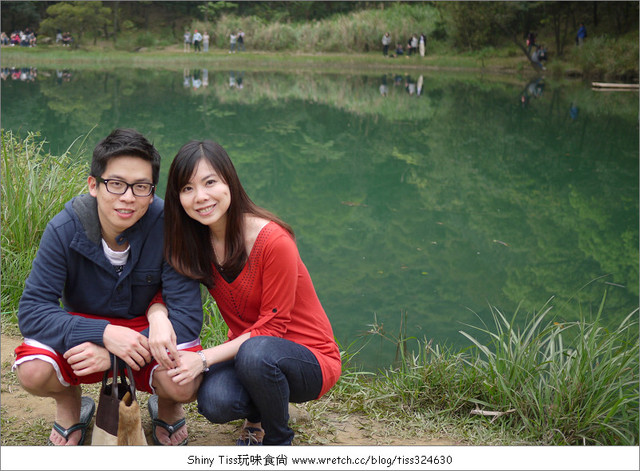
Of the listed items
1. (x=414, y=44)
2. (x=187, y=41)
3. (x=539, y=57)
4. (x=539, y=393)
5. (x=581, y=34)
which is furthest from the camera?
(x=187, y=41)

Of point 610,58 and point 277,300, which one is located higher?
point 610,58

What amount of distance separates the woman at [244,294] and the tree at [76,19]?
2422 centimetres

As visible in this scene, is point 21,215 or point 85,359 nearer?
point 85,359

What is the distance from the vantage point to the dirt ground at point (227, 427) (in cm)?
195

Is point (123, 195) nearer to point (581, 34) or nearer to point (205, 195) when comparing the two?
point (205, 195)

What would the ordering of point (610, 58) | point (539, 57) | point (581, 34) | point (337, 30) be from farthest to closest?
point (337, 30) → point (539, 57) → point (581, 34) → point (610, 58)

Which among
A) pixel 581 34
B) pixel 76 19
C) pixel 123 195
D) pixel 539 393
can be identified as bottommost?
pixel 539 393

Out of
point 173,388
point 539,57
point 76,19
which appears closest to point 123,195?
point 173,388

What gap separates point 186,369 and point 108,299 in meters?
0.33

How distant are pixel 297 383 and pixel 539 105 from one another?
517 inches

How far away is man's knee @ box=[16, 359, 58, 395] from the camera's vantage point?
5.47 feet

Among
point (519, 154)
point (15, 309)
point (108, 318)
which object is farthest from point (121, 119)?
point (108, 318)

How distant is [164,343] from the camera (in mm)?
1680

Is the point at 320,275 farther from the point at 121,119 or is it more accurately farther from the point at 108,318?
the point at 121,119
